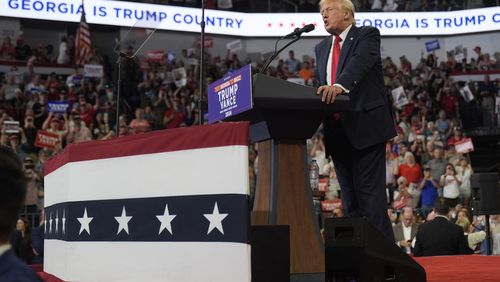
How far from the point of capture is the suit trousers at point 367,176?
373 cm

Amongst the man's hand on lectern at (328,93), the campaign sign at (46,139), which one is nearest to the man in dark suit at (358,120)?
the man's hand on lectern at (328,93)

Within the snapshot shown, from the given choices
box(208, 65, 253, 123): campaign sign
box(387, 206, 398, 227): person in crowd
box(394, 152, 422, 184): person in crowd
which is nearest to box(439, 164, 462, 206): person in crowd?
box(394, 152, 422, 184): person in crowd

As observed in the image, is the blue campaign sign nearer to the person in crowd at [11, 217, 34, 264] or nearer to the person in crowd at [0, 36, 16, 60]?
the person in crowd at [0, 36, 16, 60]

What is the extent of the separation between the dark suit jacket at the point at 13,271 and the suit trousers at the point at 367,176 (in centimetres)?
247

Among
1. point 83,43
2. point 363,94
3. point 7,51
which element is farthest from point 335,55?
point 7,51

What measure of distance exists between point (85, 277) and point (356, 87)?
65.1 inches

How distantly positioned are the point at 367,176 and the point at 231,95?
33.6 inches

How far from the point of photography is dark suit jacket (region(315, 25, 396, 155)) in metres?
3.69

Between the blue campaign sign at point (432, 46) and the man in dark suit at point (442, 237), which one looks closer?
the man in dark suit at point (442, 237)

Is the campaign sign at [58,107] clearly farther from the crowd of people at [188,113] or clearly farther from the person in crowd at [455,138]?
the person in crowd at [455,138]

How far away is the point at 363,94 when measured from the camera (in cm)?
376

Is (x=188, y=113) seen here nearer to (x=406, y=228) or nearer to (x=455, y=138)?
(x=455, y=138)

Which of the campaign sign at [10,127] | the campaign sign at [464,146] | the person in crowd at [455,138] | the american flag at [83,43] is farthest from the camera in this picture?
the american flag at [83,43]

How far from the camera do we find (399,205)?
35.3ft
